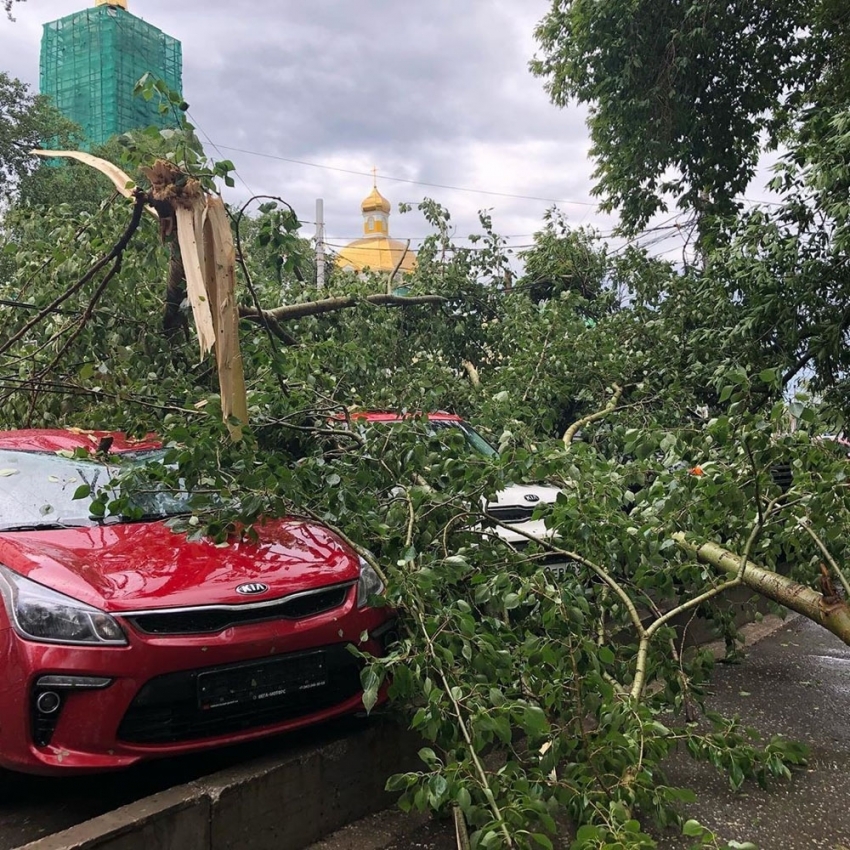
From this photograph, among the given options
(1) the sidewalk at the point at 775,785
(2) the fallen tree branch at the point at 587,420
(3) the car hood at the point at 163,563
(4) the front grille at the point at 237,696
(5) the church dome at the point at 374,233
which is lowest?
(1) the sidewalk at the point at 775,785

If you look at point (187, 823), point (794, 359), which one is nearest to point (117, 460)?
point (187, 823)

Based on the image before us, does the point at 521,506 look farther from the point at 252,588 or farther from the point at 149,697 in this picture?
the point at 149,697

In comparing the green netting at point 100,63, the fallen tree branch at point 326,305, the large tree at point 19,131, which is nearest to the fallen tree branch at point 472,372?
the fallen tree branch at point 326,305

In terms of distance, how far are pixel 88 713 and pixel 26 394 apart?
3088mm

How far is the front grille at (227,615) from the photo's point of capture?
101 inches

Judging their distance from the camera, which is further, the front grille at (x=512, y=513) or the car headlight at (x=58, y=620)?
the front grille at (x=512, y=513)

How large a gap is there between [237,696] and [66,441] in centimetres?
186

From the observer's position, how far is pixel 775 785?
10.5 ft

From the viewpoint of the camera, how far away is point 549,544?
3.16 m

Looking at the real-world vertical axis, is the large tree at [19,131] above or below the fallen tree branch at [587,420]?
above

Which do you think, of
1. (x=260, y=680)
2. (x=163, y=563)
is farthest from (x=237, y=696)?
(x=163, y=563)

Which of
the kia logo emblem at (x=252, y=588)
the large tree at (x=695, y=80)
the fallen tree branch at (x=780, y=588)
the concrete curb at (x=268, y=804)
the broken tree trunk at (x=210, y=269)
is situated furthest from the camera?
the large tree at (x=695, y=80)

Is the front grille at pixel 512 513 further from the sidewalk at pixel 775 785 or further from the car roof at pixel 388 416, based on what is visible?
the sidewalk at pixel 775 785

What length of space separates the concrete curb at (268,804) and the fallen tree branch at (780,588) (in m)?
1.48
